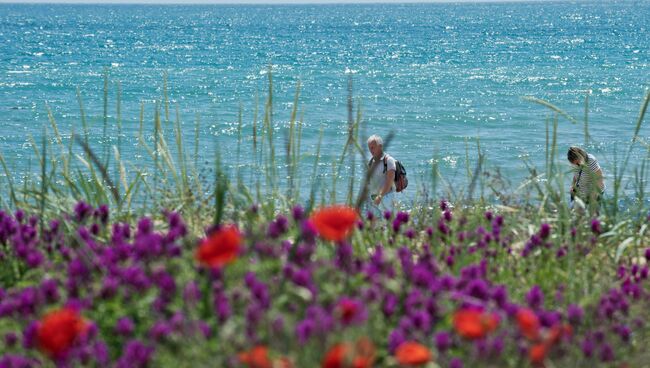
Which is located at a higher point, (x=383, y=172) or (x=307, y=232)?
(x=307, y=232)

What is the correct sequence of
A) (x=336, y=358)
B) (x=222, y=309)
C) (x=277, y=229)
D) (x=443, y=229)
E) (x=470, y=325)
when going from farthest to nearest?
(x=443, y=229)
(x=277, y=229)
(x=222, y=309)
(x=470, y=325)
(x=336, y=358)

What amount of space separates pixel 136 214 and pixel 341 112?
74.0 feet

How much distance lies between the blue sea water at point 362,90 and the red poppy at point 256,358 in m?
3.00

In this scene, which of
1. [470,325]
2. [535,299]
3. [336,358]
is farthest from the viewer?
[535,299]

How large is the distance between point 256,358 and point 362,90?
104ft

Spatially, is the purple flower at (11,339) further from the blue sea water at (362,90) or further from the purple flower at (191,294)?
the blue sea water at (362,90)

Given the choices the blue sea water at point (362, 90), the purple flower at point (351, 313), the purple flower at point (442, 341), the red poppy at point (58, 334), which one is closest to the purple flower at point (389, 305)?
the purple flower at point (442, 341)

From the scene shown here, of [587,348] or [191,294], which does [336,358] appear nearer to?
[191,294]

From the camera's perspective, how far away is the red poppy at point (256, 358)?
7.06 feet

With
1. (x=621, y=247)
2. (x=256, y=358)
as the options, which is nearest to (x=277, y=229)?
(x=256, y=358)

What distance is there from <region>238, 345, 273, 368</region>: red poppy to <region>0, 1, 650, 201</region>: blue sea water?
2997mm

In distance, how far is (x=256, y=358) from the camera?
2156 mm

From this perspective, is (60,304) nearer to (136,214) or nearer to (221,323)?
(221,323)

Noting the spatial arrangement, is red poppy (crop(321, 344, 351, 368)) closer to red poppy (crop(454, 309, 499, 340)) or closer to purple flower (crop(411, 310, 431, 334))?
red poppy (crop(454, 309, 499, 340))
